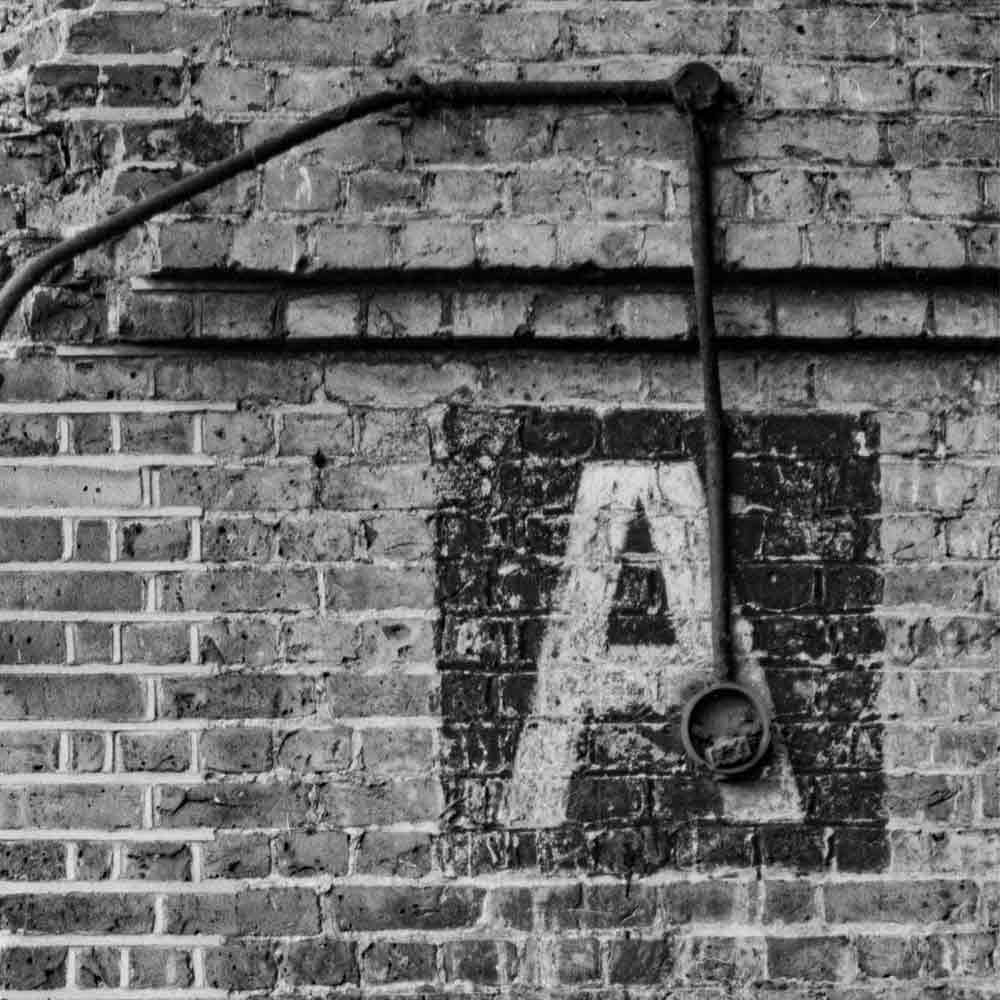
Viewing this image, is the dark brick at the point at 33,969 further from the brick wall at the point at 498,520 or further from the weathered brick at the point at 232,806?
the weathered brick at the point at 232,806

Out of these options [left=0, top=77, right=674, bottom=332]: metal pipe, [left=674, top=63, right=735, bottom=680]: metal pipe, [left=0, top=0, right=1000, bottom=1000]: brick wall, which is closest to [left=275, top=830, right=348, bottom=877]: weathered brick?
[left=0, top=0, right=1000, bottom=1000]: brick wall

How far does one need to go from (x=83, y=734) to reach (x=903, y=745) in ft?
4.54

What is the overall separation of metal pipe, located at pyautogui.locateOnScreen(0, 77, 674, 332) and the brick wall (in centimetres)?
4

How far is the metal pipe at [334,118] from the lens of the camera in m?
2.17

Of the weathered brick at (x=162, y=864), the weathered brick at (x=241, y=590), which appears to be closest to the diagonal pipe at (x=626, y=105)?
the weathered brick at (x=241, y=590)

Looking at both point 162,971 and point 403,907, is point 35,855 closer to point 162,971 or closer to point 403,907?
point 162,971

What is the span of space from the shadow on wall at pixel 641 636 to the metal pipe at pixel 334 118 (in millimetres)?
516

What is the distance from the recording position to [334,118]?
2.18 m

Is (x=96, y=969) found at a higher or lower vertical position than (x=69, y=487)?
lower

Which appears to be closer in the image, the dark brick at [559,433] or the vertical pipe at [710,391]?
the vertical pipe at [710,391]

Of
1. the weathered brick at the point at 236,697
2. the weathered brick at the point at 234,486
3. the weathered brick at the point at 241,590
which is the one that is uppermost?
the weathered brick at the point at 234,486

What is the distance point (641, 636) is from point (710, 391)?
0.43 metres

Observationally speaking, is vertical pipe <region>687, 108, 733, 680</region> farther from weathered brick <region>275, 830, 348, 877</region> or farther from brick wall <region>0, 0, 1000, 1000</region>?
weathered brick <region>275, 830, 348, 877</region>

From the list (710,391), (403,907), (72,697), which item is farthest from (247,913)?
(710,391)
